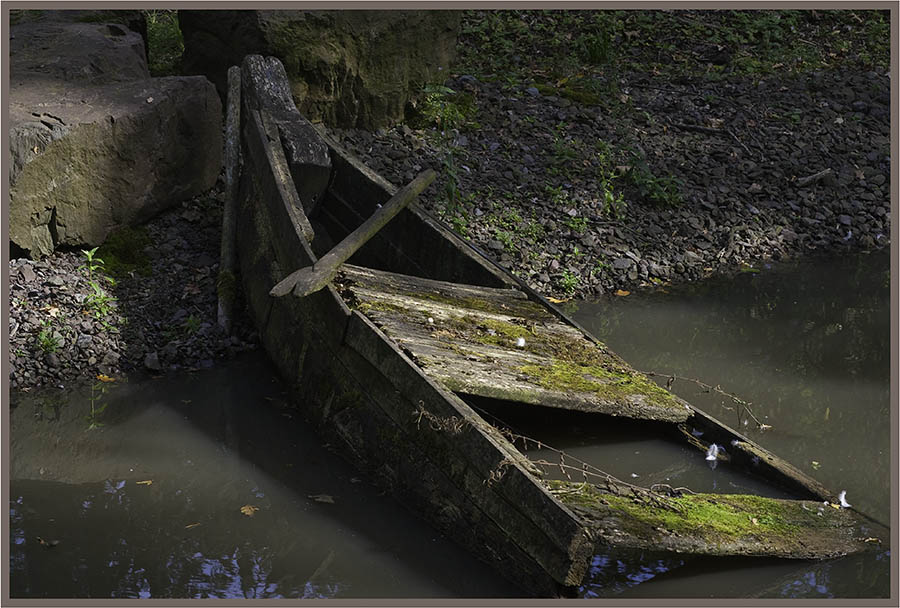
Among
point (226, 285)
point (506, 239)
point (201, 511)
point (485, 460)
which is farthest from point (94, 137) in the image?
point (485, 460)

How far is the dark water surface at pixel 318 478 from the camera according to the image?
4.04 meters

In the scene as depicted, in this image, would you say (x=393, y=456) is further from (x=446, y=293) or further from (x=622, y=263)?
(x=622, y=263)

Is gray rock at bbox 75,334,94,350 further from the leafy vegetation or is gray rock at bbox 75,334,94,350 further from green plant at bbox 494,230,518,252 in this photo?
the leafy vegetation

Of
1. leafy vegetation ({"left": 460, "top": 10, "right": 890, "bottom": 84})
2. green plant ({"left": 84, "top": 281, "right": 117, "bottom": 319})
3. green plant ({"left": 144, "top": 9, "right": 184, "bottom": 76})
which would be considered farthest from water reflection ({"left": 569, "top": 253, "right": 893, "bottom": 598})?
green plant ({"left": 144, "top": 9, "right": 184, "bottom": 76})

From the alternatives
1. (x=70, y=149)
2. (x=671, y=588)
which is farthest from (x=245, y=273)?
(x=671, y=588)

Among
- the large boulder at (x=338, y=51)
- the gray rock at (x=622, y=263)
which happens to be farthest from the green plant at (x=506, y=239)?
the large boulder at (x=338, y=51)

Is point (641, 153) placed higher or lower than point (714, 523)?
higher

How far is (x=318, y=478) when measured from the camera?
484 cm

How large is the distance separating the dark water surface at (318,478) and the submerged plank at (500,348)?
31 centimetres

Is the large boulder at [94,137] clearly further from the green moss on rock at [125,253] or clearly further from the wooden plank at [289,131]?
the wooden plank at [289,131]

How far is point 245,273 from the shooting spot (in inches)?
260

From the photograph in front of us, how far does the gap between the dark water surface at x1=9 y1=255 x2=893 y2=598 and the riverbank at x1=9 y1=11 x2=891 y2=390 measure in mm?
588

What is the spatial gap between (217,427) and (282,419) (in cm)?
35

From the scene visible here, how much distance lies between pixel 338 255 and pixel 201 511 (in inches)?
61.5
